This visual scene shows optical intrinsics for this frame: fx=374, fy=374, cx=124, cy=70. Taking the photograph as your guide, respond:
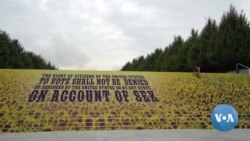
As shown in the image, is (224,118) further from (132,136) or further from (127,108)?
(127,108)

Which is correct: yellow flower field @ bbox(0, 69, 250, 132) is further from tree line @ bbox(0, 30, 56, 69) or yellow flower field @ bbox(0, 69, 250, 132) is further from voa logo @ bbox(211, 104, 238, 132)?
tree line @ bbox(0, 30, 56, 69)

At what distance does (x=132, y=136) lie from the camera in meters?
14.1

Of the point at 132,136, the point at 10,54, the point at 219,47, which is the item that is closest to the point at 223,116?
the point at 132,136

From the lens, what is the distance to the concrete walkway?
13.3 metres

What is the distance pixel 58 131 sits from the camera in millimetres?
15797

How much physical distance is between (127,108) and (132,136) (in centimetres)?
421

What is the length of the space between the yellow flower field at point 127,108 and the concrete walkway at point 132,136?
45.3 inches

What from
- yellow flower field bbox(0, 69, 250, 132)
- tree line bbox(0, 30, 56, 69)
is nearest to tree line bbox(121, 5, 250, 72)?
yellow flower field bbox(0, 69, 250, 132)

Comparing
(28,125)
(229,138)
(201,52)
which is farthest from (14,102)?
(201,52)

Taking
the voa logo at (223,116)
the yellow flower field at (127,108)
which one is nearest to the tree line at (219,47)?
the yellow flower field at (127,108)

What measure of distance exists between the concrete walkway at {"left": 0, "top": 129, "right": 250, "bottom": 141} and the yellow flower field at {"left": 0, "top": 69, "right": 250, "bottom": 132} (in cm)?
115

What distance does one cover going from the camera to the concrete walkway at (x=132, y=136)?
13.3m

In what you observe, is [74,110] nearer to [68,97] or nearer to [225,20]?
[68,97]

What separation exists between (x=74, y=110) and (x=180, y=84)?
6935mm
